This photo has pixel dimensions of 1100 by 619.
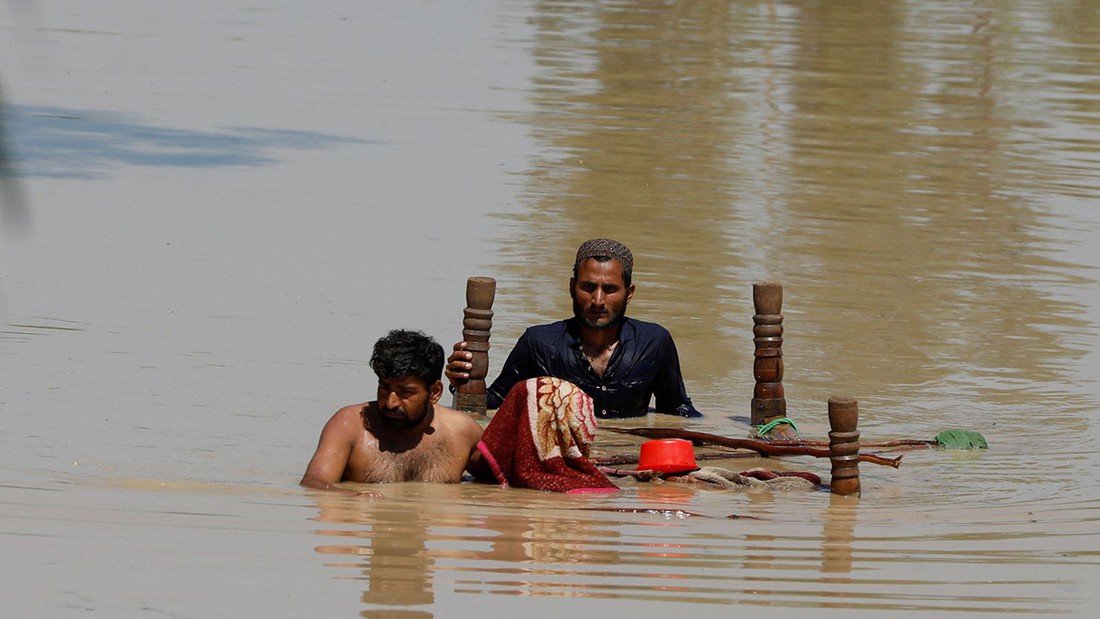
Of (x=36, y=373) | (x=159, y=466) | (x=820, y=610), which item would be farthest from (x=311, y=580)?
(x=36, y=373)

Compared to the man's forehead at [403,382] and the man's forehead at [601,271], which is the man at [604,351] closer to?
the man's forehead at [601,271]

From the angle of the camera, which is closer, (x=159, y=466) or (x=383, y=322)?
(x=159, y=466)

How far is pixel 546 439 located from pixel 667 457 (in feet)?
2.13

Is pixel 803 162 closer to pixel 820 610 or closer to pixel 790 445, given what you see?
pixel 790 445

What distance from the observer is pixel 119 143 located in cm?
1738

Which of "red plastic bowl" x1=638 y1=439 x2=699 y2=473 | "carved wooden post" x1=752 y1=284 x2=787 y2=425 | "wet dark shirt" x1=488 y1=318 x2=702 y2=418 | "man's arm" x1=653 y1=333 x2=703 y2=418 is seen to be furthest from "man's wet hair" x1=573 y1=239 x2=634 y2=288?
"red plastic bowl" x1=638 y1=439 x2=699 y2=473

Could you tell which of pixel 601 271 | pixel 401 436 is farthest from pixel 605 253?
pixel 401 436

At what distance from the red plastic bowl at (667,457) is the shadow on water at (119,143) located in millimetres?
8392

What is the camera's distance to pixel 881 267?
1383 centimetres

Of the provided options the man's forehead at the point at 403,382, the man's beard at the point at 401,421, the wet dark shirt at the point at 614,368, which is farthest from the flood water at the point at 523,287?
the man's forehead at the point at 403,382

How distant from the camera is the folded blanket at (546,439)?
7660 mm

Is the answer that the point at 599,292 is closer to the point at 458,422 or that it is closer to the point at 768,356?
the point at 768,356

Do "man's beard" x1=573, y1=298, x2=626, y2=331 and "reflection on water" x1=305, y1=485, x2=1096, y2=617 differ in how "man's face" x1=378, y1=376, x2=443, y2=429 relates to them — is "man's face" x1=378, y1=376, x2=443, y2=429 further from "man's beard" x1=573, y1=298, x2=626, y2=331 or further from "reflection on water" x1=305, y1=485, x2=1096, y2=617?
"man's beard" x1=573, y1=298, x2=626, y2=331

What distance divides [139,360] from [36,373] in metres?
0.62
